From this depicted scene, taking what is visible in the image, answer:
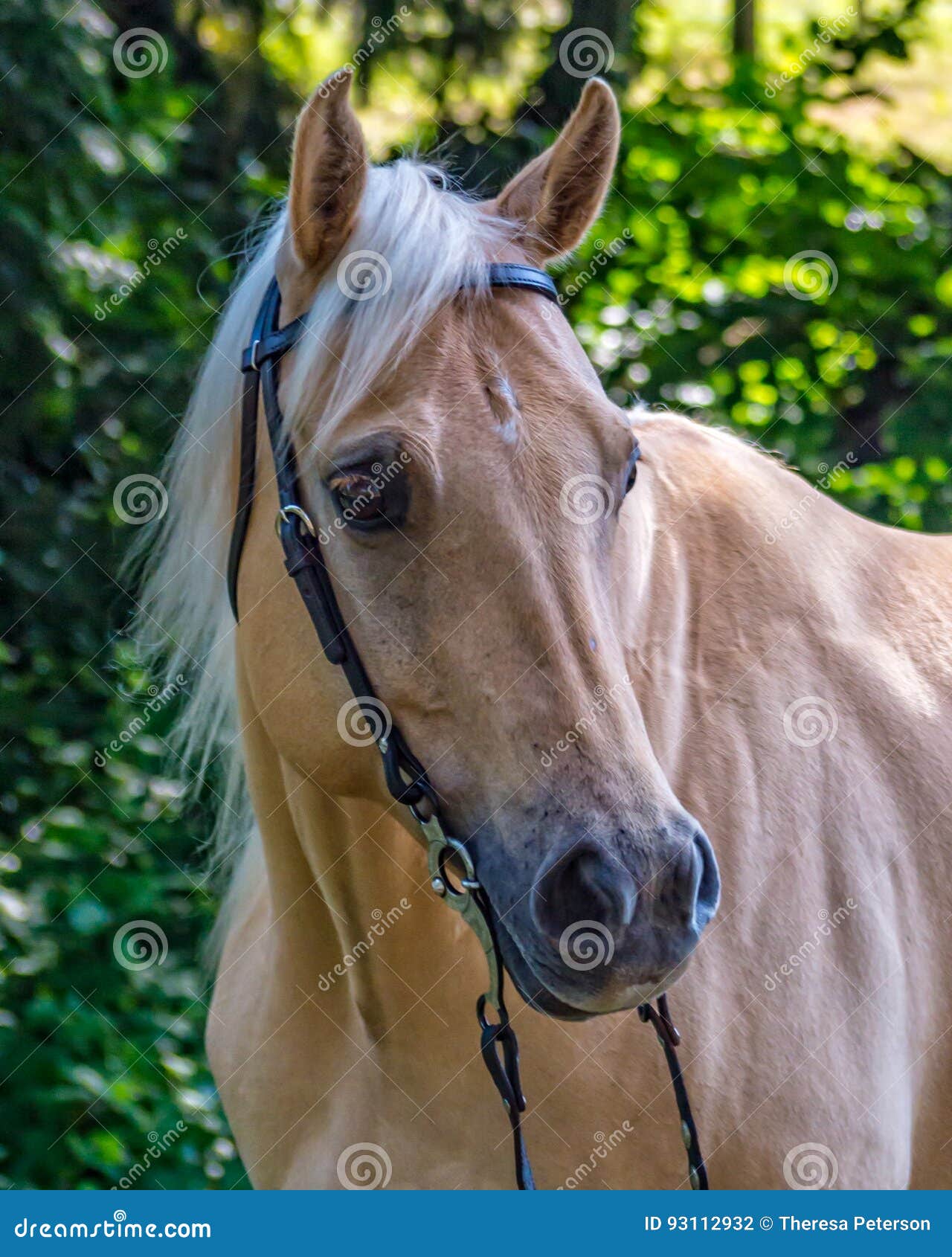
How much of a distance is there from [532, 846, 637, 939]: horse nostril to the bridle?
0.52 ft

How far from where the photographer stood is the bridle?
1815mm

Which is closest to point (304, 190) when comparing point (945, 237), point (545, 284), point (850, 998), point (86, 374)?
point (545, 284)

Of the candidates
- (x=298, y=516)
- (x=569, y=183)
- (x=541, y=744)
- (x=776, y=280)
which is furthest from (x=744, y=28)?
(x=541, y=744)

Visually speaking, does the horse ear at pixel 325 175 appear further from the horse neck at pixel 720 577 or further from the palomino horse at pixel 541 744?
the horse neck at pixel 720 577

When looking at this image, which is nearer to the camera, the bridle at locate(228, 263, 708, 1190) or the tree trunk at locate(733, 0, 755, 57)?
the bridle at locate(228, 263, 708, 1190)

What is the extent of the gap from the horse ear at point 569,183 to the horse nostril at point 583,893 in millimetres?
1061

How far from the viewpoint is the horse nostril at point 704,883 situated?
164 cm

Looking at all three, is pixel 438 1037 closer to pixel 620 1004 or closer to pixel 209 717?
pixel 620 1004

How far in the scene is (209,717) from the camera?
8.14 ft

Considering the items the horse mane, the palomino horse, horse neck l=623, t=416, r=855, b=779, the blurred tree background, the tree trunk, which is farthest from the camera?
the tree trunk

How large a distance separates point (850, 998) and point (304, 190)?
157cm

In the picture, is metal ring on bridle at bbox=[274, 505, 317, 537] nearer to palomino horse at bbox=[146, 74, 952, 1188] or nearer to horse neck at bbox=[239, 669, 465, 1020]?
palomino horse at bbox=[146, 74, 952, 1188]

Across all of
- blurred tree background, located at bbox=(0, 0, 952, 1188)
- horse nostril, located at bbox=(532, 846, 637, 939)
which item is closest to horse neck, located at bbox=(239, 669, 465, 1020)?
horse nostril, located at bbox=(532, 846, 637, 939)

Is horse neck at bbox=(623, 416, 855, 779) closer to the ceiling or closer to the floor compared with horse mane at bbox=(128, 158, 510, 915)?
closer to the floor
